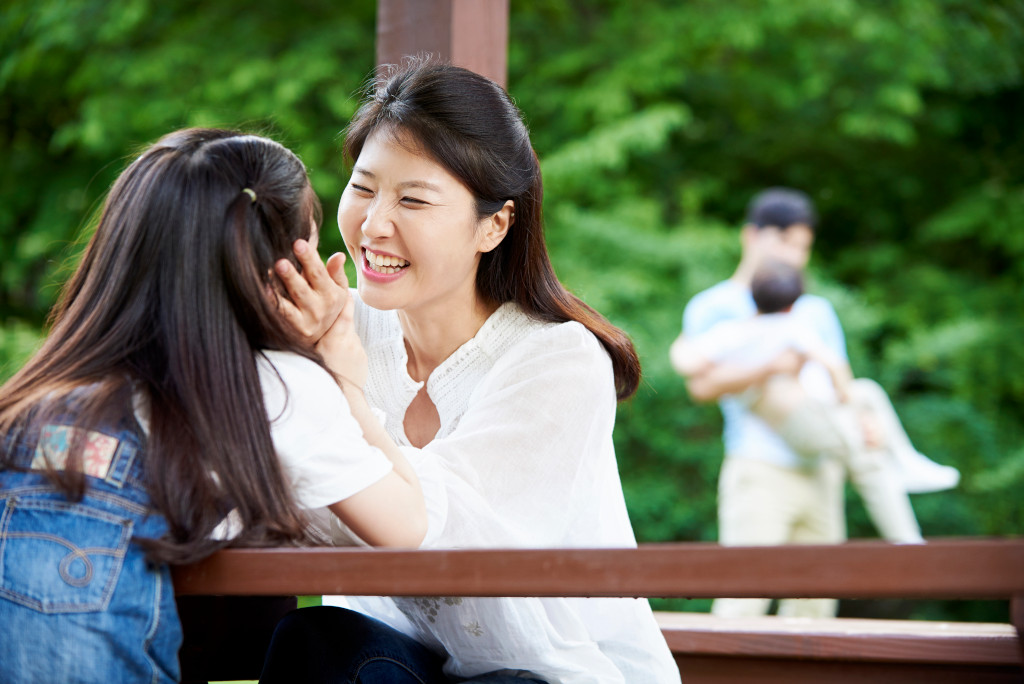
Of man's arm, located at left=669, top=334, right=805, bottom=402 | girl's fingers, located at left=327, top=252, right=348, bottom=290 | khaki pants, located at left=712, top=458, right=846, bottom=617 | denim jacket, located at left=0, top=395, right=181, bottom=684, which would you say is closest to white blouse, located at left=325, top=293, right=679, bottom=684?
girl's fingers, located at left=327, top=252, right=348, bottom=290

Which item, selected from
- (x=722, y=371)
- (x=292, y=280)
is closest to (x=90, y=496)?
(x=292, y=280)

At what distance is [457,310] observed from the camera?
204 centimetres

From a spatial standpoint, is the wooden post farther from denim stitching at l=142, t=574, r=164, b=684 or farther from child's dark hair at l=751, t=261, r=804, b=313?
child's dark hair at l=751, t=261, r=804, b=313

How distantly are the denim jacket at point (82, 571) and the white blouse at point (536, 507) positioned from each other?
40cm

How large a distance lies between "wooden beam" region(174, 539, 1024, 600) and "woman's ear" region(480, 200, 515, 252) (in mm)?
843

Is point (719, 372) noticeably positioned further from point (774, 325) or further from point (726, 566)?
point (726, 566)

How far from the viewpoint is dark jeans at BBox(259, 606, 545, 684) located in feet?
5.10

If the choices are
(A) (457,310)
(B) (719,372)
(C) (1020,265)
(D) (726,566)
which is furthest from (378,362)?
(C) (1020,265)

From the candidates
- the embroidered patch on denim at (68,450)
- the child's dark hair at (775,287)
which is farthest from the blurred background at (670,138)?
the embroidered patch on denim at (68,450)

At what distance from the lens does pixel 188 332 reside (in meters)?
1.40

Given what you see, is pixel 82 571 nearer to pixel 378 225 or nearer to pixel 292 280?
pixel 292 280

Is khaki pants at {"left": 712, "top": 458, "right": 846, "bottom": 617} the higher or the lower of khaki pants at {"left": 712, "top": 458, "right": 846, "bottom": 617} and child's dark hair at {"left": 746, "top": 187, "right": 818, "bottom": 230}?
the lower

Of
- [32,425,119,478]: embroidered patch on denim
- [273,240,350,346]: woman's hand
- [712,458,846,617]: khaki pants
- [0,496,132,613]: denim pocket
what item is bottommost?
[712,458,846,617]: khaki pants

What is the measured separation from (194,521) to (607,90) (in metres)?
4.81
